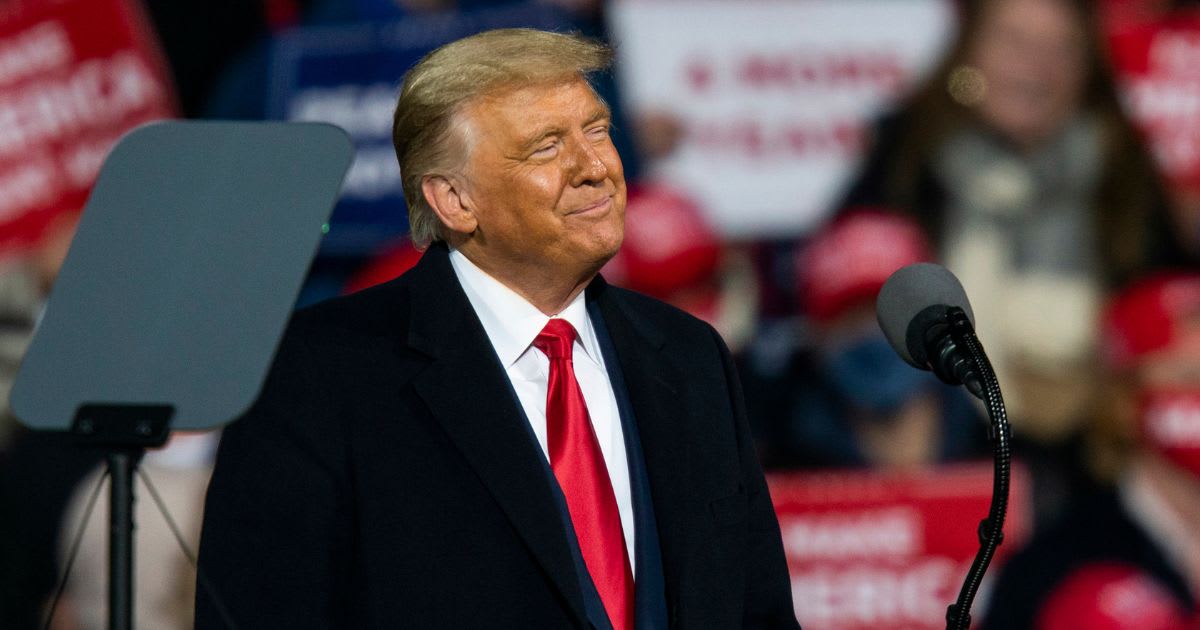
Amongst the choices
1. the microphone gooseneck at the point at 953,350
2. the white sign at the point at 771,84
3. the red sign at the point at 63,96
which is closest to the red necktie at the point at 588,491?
the microphone gooseneck at the point at 953,350

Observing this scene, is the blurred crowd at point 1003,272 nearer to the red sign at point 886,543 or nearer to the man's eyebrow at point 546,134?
the red sign at point 886,543

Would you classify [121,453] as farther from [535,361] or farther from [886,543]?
[886,543]

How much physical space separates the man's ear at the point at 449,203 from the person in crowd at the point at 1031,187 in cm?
250

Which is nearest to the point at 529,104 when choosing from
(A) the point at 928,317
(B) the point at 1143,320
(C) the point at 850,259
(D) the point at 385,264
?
(A) the point at 928,317

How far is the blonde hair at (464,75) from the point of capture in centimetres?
169

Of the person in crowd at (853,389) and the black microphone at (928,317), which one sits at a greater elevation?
the black microphone at (928,317)

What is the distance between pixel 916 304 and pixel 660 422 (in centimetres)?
33

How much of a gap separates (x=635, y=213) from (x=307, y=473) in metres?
2.57

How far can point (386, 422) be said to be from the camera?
1.62m

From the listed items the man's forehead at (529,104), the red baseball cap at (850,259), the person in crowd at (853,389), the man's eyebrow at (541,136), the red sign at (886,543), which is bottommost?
the red sign at (886,543)

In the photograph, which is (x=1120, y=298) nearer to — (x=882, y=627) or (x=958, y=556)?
(x=958, y=556)

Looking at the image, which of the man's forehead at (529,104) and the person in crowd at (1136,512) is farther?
the person in crowd at (1136,512)

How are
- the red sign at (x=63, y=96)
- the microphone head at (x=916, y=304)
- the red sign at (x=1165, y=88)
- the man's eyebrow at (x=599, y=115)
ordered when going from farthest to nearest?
1. the red sign at (x=1165, y=88)
2. the red sign at (x=63, y=96)
3. the man's eyebrow at (x=599, y=115)
4. the microphone head at (x=916, y=304)

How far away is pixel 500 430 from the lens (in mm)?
1640
